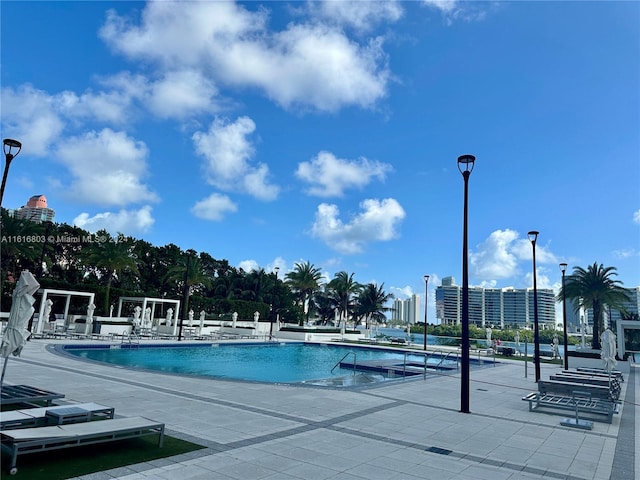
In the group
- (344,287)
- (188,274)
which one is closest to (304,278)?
(344,287)

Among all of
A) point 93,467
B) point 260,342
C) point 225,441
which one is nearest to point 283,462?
point 225,441

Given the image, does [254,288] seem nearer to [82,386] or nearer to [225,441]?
[82,386]

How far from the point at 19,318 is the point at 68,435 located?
208cm

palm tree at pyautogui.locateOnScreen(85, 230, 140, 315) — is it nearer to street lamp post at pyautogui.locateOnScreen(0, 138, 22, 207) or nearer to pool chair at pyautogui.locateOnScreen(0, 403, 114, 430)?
street lamp post at pyautogui.locateOnScreen(0, 138, 22, 207)

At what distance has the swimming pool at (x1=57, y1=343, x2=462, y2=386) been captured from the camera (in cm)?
1906

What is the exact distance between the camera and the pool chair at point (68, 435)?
5.14 m

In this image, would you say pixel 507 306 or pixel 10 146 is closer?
pixel 10 146

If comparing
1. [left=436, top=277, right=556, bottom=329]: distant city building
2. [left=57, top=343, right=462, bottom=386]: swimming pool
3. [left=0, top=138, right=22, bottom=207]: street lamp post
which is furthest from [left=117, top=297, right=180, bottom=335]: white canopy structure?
[left=436, top=277, right=556, bottom=329]: distant city building

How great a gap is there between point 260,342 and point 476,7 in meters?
28.3

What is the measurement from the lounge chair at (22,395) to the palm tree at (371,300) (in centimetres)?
5381

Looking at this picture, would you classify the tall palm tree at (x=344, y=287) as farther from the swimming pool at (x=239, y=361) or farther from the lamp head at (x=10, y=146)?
the lamp head at (x=10, y=146)

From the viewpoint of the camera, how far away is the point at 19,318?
6.39 meters

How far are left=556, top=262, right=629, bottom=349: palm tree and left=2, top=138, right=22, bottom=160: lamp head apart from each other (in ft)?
121

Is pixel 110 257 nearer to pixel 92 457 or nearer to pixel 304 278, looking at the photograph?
pixel 304 278
